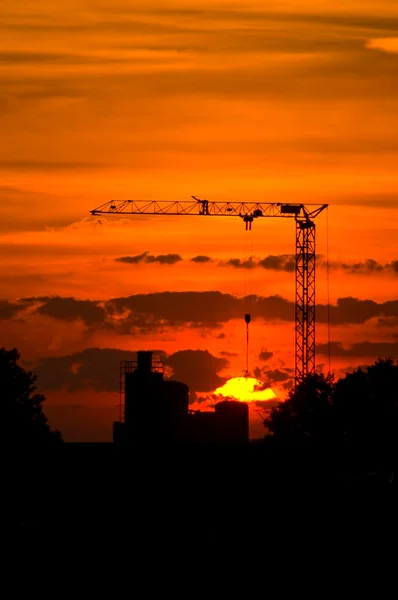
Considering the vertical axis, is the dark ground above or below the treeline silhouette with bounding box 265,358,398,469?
below

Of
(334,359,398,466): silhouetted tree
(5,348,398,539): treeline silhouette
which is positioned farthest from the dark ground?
(334,359,398,466): silhouetted tree

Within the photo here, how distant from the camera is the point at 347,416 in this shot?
15862cm

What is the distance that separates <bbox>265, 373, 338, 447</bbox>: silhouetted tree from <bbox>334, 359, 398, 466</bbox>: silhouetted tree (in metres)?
3.91

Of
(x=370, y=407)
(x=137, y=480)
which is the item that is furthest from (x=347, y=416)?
(x=137, y=480)

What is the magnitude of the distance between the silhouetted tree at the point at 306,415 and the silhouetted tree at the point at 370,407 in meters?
3.91

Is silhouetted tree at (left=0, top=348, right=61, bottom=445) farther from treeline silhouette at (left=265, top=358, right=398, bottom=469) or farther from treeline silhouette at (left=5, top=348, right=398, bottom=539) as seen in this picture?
treeline silhouette at (left=265, top=358, right=398, bottom=469)

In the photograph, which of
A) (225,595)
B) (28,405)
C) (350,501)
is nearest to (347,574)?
(225,595)

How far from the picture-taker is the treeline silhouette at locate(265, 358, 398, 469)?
147875 millimetres

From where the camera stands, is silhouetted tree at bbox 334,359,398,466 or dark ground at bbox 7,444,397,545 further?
silhouetted tree at bbox 334,359,398,466

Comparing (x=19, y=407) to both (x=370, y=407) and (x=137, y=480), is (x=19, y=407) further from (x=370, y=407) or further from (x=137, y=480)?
(x=370, y=407)

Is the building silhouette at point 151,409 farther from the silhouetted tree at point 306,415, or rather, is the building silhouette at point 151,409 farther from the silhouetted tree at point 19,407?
the silhouetted tree at point 19,407

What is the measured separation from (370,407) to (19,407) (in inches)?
2306

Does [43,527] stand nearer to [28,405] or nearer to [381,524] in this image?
[381,524]

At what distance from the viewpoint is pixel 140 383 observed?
6555 inches
